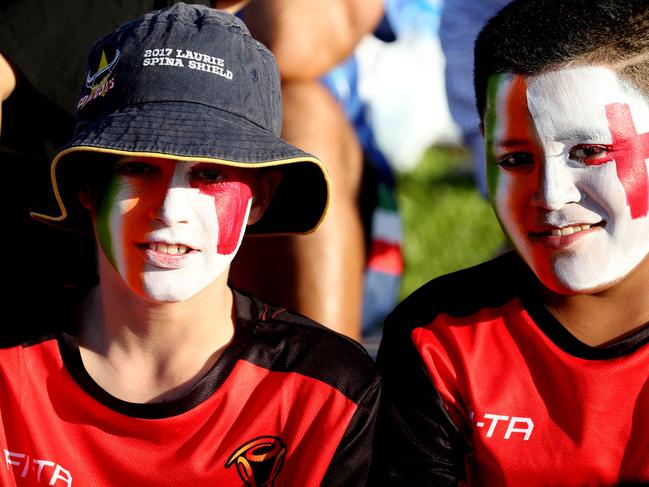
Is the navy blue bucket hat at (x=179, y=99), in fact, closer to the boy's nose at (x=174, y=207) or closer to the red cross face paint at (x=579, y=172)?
the boy's nose at (x=174, y=207)

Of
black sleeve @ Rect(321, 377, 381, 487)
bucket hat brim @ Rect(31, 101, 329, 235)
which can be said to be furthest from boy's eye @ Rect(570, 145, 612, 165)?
black sleeve @ Rect(321, 377, 381, 487)

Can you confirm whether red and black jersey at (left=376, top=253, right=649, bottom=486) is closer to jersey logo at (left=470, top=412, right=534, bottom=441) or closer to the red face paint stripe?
jersey logo at (left=470, top=412, right=534, bottom=441)

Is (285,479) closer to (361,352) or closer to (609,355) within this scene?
(361,352)

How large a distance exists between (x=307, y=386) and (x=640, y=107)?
82 cm

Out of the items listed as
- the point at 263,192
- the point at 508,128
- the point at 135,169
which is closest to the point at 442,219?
the point at 263,192

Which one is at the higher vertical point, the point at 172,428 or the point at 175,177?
the point at 175,177

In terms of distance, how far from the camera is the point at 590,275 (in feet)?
7.60

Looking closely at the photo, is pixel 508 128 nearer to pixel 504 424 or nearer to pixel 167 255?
pixel 504 424

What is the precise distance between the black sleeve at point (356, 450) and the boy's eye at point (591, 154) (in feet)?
1.97

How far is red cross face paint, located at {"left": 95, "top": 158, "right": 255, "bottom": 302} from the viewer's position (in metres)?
2.33

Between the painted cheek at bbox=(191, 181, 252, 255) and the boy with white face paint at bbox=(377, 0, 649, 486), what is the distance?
0.39 meters

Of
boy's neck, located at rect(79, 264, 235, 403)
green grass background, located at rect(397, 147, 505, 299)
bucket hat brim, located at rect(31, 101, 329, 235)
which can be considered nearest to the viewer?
bucket hat brim, located at rect(31, 101, 329, 235)

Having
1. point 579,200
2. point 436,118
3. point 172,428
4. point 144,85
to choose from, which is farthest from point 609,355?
point 436,118

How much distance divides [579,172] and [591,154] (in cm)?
4
